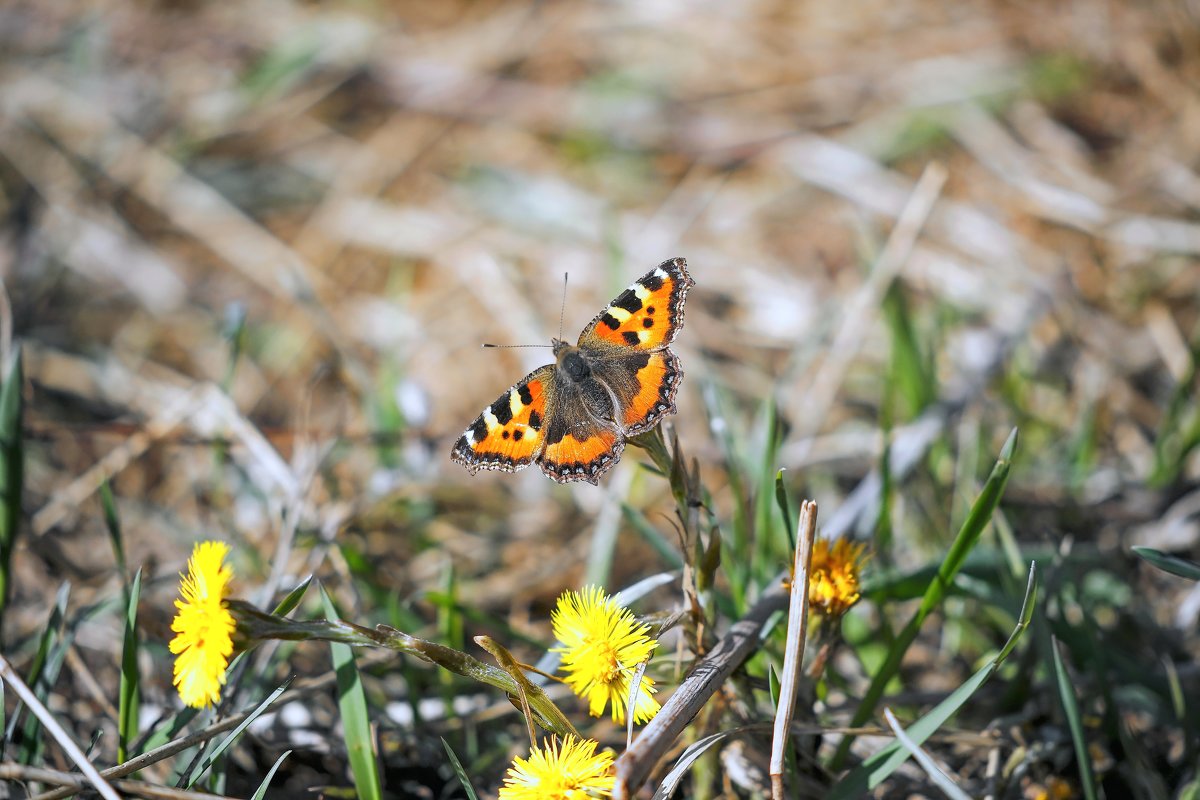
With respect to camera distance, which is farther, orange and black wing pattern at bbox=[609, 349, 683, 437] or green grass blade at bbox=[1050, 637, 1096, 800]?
orange and black wing pattern at bbox=[609, 349, 683, 437]

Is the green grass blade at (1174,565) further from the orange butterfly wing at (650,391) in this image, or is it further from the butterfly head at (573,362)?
the butterfly head at (573,362)

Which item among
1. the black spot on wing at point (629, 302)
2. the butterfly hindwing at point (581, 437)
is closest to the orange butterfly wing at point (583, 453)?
the butterfly hindwing at point (581, 437)

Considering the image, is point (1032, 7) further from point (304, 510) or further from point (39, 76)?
point (39, 76)

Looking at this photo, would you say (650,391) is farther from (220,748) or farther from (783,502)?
(220,748)

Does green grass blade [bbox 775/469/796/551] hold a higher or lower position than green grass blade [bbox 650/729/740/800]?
higher

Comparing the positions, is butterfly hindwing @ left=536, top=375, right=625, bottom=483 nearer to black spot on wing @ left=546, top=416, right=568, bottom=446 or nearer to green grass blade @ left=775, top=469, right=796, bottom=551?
black spot on wing @ left=546, top=416, right=568, bottom=446

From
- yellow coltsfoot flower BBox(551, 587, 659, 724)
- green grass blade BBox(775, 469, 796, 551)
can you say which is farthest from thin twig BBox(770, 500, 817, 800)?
yellow coltsfoot flower BBox(551, 587, 659, 724)

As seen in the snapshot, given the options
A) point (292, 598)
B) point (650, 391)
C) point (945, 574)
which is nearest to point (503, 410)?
point (650, 391)
